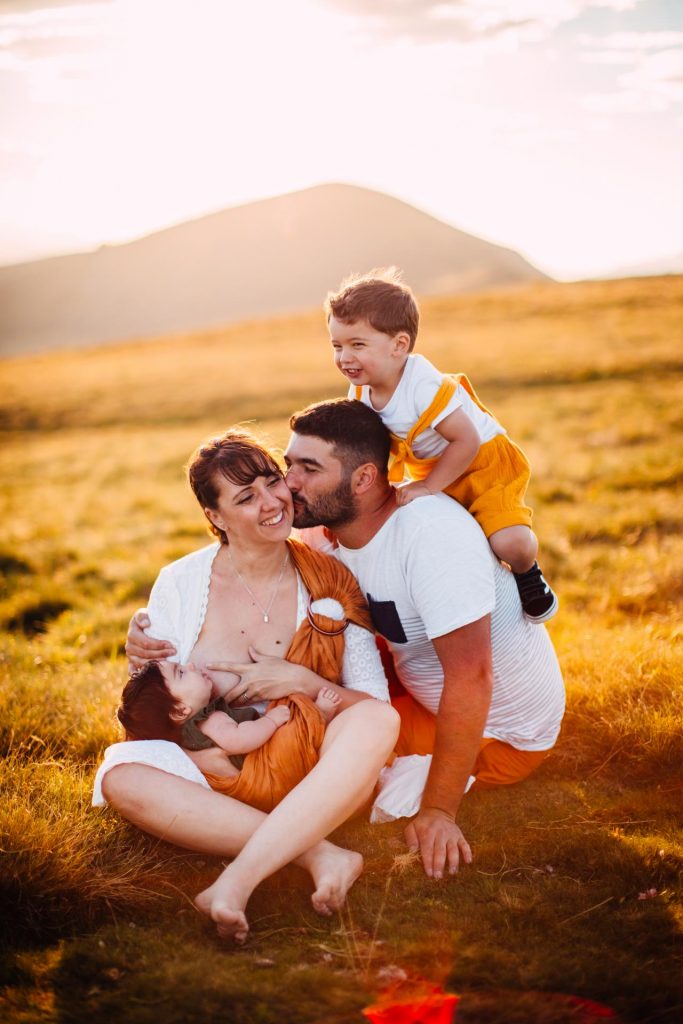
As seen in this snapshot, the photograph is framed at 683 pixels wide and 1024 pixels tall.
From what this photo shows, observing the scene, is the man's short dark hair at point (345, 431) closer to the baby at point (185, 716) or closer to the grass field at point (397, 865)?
the grass field at point (397, 865)

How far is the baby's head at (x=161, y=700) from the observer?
360 cm

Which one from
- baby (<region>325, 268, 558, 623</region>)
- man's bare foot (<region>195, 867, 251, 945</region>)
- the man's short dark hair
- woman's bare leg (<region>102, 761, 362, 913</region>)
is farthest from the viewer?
baby (<region>325, 268, 558, 623</region>)

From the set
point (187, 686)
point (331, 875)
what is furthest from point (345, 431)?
point (331, 875)

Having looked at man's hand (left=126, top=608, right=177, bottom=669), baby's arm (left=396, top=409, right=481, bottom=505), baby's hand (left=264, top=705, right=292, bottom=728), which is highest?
baby's arm (left=396, top=409, right=481, bottom=505)

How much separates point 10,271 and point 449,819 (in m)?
194

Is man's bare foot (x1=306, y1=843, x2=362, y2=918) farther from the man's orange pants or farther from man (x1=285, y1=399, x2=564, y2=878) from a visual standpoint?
the man's orange pants

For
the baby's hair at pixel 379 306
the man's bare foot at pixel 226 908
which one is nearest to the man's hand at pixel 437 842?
the man's bare foot at pixel 226 908

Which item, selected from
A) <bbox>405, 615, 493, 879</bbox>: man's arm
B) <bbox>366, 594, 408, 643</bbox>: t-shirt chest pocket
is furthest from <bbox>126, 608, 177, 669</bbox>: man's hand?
<bbox>405, 615, 493, 879</bbox>: man's arm

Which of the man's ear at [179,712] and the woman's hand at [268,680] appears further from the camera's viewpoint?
the woman's hand at [268,680]

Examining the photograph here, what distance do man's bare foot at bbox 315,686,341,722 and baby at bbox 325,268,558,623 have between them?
1.11m

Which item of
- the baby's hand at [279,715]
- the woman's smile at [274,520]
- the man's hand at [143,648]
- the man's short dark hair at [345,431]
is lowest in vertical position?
the baby's hand at [279,715]

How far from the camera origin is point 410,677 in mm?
4160

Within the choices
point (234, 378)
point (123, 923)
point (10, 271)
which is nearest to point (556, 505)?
point (123, 923)

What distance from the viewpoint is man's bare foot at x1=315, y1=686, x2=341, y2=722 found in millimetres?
3715
